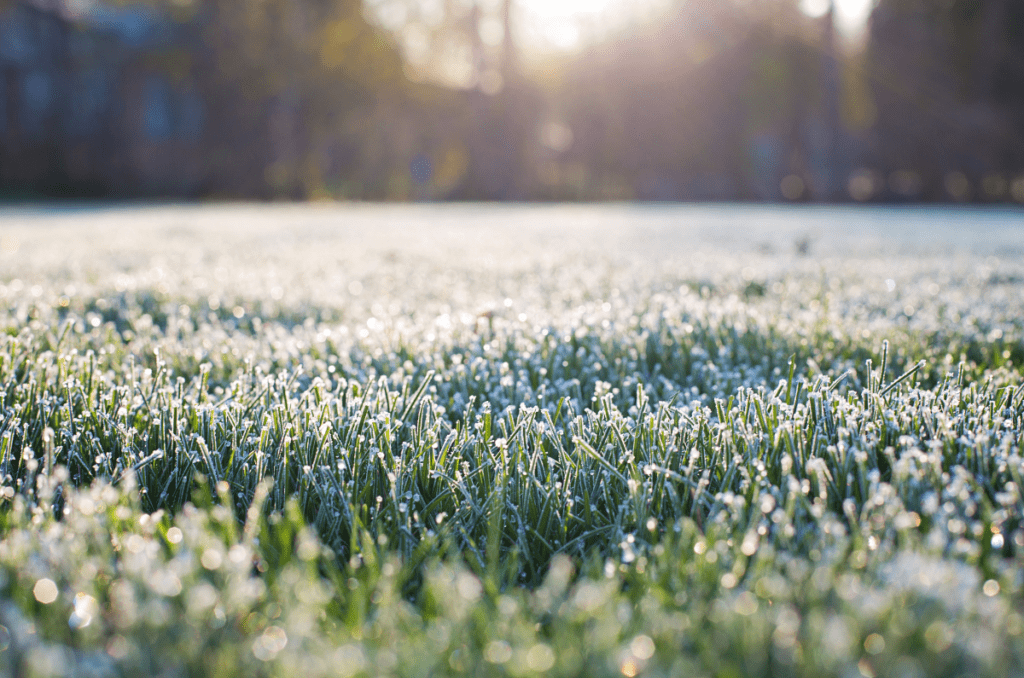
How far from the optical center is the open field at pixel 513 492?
0.72 metres

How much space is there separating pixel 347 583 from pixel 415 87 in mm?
25512

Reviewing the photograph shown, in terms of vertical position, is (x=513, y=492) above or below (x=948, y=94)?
below

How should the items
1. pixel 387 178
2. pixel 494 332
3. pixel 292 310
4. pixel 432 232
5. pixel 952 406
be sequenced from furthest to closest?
pixel 387 178 → pixel 432 232 → pixel 292 310 → pixel 494 332 → pixel 952 406

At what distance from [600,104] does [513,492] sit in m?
24.2

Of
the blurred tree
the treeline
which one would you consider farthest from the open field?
the blurred tree

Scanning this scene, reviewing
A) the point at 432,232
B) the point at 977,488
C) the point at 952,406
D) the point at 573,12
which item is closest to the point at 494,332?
the point at 952,406

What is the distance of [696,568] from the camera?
90 cm

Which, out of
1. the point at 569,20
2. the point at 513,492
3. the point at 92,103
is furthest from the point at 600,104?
the point at 513,492

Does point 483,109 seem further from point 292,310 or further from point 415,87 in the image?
point 292,310

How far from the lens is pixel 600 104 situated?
23.7m

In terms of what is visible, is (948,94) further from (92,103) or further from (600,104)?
(92,103)

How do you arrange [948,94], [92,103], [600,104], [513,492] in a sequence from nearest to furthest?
1. [513,492]
2. [948,94]
3. [92,103]
4. [600,104]

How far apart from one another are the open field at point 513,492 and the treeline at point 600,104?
61.1 ft

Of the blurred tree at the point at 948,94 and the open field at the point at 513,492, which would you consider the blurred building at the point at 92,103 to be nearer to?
the open field at the point at 513,492
